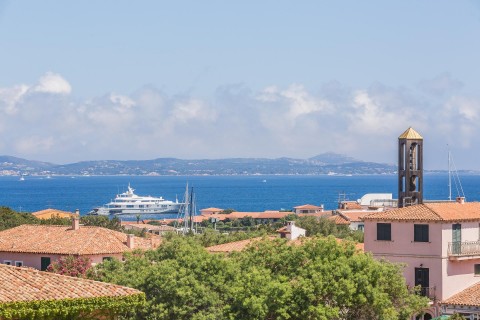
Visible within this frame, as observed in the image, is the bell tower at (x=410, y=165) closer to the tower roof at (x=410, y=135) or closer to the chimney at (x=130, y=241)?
the tower roof at (x=410, y=135)

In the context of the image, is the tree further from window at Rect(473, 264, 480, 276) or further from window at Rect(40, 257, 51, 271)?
window at Rect(473, 264, 480, 276)

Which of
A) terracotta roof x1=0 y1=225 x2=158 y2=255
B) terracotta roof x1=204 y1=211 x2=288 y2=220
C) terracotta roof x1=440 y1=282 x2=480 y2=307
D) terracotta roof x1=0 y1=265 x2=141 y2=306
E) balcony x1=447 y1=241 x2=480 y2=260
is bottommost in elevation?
terracotta roof x1=204 y1=211 x2=288 y2=220

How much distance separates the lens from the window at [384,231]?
41344mm

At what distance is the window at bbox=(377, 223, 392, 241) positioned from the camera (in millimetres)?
41344

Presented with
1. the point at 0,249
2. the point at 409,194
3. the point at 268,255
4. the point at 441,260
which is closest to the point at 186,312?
the point at 268,255

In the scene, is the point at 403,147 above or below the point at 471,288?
above

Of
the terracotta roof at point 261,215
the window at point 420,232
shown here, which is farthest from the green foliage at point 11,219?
the terracotta roof at point 261,215

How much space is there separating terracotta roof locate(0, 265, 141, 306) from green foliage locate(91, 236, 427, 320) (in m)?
14.0

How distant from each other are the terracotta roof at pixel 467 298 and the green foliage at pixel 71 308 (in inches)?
924

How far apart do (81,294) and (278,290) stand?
14971 millimetres

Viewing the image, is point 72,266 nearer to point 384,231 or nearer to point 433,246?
point 384,231

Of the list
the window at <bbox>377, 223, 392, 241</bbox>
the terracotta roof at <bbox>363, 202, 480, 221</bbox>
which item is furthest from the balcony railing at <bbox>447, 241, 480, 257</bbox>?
the window at <bbox>377, 223, 392, 241</bbox>

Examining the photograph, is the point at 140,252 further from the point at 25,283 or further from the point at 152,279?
the point at 25,283

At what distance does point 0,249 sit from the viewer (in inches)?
2036
